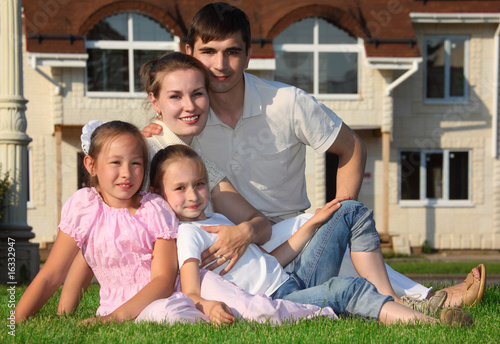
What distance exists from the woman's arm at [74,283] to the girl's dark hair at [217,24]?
6.10 feet

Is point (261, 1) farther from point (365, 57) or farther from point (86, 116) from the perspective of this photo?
point (86, 116)

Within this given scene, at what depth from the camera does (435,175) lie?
1875cm

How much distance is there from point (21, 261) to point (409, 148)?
12.0 metres

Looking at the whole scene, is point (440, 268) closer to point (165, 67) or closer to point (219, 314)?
point (165, 67)

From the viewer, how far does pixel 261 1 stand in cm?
1747

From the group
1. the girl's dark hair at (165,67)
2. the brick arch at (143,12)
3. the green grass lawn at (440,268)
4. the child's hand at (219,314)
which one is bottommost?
the green grass lawn at (440,268)

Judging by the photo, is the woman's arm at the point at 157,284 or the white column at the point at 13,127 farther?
the white column at the point at 13,127

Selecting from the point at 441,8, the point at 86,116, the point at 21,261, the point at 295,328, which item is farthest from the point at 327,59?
the point at 295,328

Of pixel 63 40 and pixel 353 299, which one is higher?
pixel 63 40

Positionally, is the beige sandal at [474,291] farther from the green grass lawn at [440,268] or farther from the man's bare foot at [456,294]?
the green grass lawn at [440,268]

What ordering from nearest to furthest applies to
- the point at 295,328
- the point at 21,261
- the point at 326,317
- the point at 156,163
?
the point at 295,328 < the point at 326,317 < the point at 156,163 < the point at 21,261

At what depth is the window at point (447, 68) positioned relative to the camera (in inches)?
728

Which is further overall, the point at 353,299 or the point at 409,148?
the point at 409,148

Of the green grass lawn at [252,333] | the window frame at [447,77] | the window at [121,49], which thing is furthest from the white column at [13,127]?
the window frame at [447,77]
